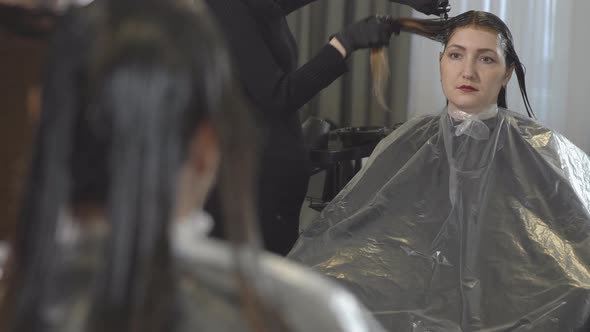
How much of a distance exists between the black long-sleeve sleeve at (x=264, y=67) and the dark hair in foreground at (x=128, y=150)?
1.32 meters

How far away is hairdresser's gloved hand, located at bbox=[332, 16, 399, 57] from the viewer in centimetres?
197

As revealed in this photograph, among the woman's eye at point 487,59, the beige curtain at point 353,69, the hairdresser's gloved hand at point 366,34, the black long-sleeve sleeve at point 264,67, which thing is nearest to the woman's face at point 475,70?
the woman's eye at point 487,59

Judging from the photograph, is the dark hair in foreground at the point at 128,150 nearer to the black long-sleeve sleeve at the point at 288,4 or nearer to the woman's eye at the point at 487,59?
the black long-sleeve sleeve at the point at 288,4

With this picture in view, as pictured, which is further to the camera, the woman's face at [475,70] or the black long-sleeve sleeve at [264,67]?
the woman's face at [475,70]

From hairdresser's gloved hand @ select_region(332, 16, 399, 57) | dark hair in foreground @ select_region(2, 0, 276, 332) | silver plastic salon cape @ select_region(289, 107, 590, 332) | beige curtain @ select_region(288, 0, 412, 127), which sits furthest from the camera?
beige curtain @ select_region(288, 0, 412, 127)

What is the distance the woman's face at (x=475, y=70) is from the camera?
212cm

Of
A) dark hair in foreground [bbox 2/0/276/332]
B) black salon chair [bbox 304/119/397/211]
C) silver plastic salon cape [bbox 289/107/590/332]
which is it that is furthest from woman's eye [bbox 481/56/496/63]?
dark hair in foreground [bbox 2/0/276/332]

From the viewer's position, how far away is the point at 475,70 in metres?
2.13

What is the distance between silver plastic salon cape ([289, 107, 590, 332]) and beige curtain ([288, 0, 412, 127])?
4.50 feet

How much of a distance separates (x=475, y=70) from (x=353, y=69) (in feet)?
5.07

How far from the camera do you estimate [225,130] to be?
1.71ft

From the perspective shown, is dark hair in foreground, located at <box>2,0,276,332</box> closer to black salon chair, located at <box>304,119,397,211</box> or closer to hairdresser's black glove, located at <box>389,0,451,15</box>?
hairdresser's black glove, located at <box>389,0,451,15</box>

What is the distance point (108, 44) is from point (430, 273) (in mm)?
1444

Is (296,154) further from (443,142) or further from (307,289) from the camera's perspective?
(307,289)
